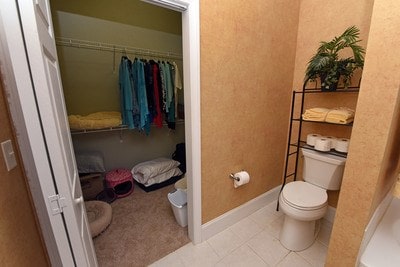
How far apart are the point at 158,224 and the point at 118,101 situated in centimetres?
181

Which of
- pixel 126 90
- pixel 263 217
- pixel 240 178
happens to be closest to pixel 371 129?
pixel 240 178

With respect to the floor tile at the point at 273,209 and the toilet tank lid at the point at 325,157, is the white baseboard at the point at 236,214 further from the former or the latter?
the toilet tank lid at the point at 325,157

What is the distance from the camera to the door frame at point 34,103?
0.51 m

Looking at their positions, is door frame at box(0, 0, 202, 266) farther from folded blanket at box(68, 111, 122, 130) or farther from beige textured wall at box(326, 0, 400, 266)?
folded blanket at box(68, 111, 122, 130)

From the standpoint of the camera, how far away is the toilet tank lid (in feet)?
5.21

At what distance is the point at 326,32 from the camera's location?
1.79 meters

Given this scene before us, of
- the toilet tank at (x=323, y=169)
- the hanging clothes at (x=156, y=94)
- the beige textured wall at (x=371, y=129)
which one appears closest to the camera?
the beige textured wall at (x=371, y=129)

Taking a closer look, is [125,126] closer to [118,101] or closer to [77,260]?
[118,101]

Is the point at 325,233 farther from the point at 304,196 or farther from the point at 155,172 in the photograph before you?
the point at 155,172

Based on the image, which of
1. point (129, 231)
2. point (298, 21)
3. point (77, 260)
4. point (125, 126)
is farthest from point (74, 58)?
point (298, 21)

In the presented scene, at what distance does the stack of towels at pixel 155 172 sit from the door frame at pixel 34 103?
1426 millimetres

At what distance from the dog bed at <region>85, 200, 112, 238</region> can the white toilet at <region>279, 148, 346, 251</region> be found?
1670mm

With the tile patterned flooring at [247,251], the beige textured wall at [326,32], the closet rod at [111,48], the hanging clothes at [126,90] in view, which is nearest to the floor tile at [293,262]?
the tile patterned flooring at [247,251]

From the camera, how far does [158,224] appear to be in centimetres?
190
